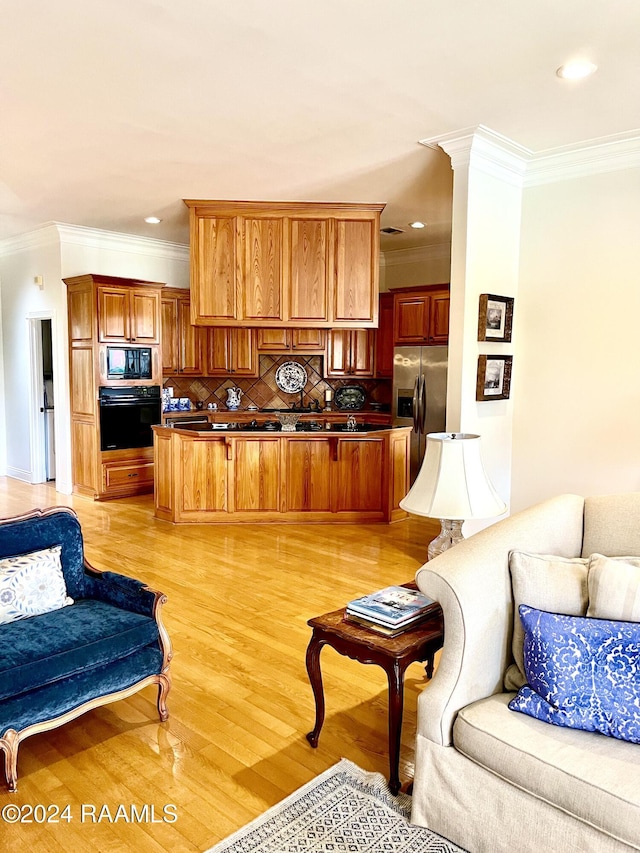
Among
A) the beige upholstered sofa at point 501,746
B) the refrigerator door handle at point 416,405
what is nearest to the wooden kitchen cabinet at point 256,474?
the refrigerator door handle at point 416,405

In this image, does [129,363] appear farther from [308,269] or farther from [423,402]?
[423,402]

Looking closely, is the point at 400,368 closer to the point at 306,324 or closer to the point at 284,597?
the point at 306,324

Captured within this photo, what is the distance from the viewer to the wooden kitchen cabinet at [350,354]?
27.7 feet

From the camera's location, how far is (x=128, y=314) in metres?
7.24

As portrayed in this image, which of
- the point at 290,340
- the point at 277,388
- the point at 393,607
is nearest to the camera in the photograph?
the point at 393,607

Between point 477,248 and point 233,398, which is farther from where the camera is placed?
point 233,398

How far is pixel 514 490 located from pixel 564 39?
10.3 ft

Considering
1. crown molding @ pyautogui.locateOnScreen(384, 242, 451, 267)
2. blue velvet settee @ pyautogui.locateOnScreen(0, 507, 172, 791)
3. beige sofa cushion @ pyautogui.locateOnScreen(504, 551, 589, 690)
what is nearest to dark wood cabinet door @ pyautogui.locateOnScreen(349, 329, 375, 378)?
crown molding @ pyautogui.locateOnScreen(384, 242, 451, 267)

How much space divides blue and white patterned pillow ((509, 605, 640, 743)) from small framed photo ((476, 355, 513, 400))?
2.76 meters

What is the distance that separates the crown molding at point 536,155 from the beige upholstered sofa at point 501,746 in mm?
2844

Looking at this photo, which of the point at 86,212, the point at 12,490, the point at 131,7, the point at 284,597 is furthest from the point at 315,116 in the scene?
the point at 12,490

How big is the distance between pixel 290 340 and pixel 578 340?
4349 millimetres

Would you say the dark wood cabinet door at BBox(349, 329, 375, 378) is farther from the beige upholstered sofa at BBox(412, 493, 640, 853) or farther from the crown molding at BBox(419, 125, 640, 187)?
the beige upholstered sofa at BBox(412, 493, 640, 853)

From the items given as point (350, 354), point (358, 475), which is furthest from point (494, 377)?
point (350, 354)
